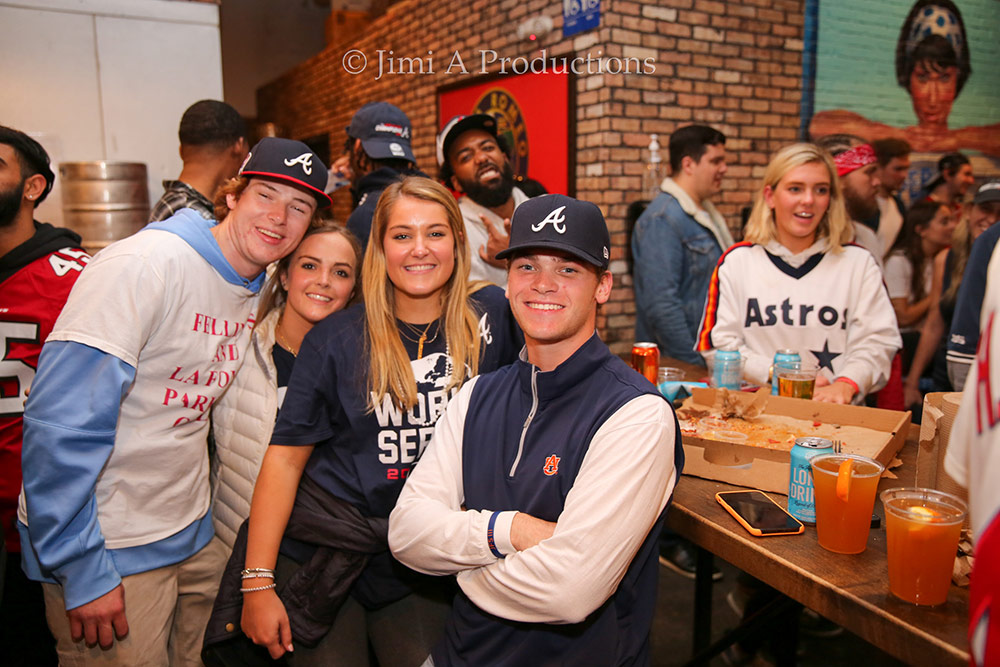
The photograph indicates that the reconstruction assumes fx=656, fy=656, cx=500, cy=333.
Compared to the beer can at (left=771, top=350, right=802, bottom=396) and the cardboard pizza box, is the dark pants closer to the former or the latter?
the cardboard pizza box

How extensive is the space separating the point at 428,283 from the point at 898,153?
5014 millimetres

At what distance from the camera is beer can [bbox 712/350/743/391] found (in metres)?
2.15

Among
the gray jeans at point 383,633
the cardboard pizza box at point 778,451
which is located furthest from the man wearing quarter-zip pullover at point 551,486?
the cardboard pizza box at point 778,451

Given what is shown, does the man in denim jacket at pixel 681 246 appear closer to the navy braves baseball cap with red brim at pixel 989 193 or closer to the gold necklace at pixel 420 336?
the navy braves baseball cap with red brim at pixel 989 193

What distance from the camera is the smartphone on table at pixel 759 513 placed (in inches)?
54.7

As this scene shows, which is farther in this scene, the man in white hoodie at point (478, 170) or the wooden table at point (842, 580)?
the man in white hoodie at point (478, 170)

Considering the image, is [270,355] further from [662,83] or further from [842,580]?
[662,83]

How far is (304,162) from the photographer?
6.40 ft

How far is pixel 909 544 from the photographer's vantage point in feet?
3.69

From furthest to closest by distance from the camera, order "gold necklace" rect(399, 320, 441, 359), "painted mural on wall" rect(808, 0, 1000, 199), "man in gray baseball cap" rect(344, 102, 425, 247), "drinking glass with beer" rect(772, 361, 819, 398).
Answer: "painted mural on wall" rect(808, 0, 1000, 199) → "man in gray baseball cap" rect(344, 102, 425, 247) → "drinking glass with beer" rect(772, 361, 819, 398) → "gold necklace" rect(399, 320, 441, 359)

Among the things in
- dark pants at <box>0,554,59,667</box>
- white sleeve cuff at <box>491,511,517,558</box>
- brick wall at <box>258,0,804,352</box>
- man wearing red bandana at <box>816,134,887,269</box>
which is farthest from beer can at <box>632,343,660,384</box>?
man wearing red bandana at <box>816,134,887,269</box>

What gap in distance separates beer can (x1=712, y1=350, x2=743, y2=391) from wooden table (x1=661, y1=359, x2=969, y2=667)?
579mm

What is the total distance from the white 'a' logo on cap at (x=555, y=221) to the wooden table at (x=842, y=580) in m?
0.71

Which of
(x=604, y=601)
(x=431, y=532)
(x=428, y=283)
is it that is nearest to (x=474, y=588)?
(x=431, y=532)
